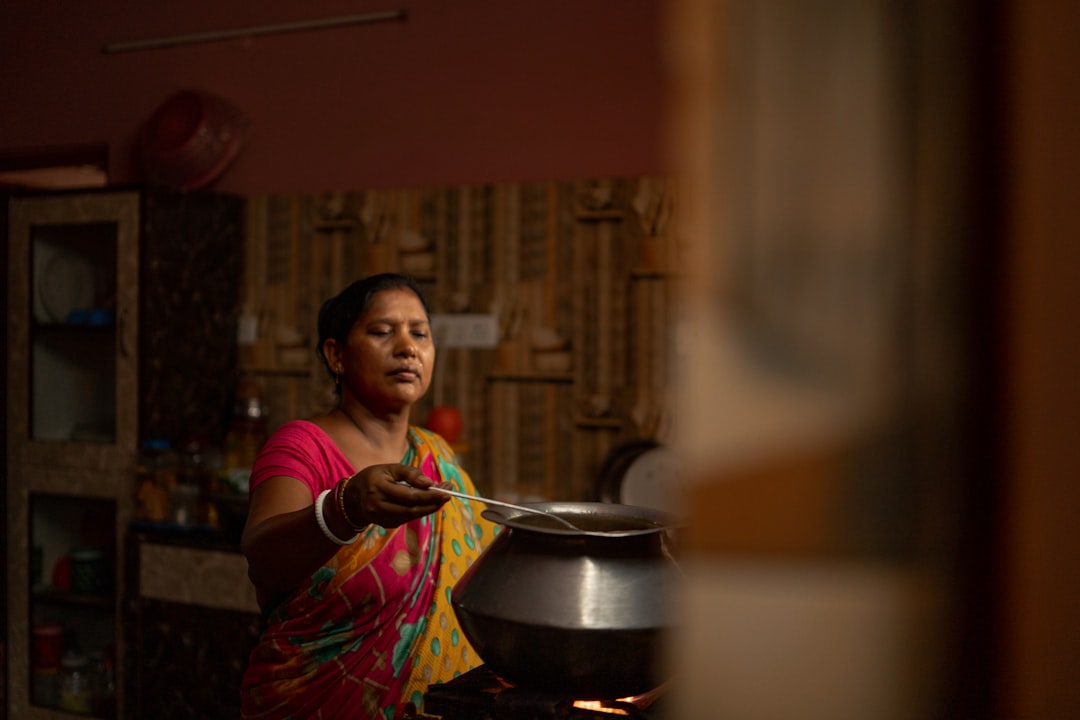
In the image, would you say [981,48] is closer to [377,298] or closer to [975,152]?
[975,152]

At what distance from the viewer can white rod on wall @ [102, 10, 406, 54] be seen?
354cm

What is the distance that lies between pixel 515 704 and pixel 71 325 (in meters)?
3.04

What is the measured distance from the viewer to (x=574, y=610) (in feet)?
3.59

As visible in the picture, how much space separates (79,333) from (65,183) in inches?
109

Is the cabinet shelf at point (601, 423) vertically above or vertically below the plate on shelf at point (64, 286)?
below

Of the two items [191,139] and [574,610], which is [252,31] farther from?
[574,610]

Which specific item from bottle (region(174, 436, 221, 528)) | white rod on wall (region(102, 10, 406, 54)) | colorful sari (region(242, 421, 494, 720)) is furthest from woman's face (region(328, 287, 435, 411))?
white rod on wall (region(102, 10, 406, 54))

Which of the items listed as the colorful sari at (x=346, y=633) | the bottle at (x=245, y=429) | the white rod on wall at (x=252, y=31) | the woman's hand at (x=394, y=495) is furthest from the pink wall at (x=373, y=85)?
the woman's hand at (x=394, y=495)

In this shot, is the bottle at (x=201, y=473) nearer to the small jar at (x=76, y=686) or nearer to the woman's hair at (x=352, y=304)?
the small jar at (x=76, y=686)

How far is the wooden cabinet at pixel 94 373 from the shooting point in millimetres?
3414

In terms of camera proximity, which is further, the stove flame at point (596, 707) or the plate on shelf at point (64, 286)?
the plate on shelf at point (64, 286)

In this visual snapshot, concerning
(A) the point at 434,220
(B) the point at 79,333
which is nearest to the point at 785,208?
(A) the point at 434,220

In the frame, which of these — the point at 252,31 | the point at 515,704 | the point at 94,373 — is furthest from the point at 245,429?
the point at 515,704

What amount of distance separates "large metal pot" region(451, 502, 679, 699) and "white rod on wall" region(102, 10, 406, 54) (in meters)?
2.78
